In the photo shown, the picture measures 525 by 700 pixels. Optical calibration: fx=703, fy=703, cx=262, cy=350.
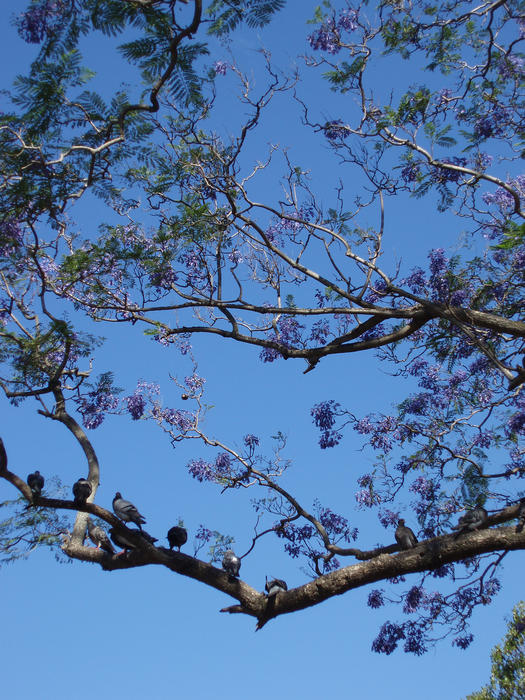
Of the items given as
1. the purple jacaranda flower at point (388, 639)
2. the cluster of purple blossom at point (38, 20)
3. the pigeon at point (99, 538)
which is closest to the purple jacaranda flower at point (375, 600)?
the purple jacaranda flower at point (388, 639)

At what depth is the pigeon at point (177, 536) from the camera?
6488 mm

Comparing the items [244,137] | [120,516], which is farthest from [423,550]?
[244,137]

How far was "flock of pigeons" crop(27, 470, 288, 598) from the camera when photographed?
5.85 m

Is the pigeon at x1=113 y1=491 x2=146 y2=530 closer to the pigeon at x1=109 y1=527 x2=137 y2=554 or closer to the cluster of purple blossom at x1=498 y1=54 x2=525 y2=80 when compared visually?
the pigeon at x1=109 y1=527 x2=137 y2=554

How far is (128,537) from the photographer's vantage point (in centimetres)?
582

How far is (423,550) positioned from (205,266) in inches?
155

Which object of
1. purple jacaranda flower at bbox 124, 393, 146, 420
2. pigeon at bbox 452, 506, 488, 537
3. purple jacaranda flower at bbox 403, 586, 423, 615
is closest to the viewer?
pigeon at bbox 452, 506, 488, 537

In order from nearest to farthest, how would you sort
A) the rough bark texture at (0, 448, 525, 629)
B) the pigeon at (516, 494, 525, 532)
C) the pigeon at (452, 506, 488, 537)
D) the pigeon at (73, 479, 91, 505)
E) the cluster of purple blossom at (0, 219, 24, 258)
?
1. the pigeon at (516, 494, 525, 532)
2. the rough bark texture at (0, 448, 525, 629)
3. the pigeon at (452, 506, 488, 537)
4. the pigeon at (73, 479, 91, 505)
5. the cluster of purple blossom at (0, 219, 24, 258)

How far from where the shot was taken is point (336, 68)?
8.76m

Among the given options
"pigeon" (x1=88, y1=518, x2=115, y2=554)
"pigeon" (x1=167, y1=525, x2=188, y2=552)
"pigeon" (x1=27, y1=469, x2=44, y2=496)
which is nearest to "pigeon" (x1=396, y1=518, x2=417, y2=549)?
"pigeon" (x1=167, y1=525, x2=188, y2=552)

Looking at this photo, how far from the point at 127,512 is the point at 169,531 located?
503mm

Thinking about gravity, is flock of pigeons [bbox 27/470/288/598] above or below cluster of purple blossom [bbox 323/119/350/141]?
below

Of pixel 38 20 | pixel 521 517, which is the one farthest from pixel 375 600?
pixel 38 20

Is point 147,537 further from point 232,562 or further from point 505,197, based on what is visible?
point 505,197
